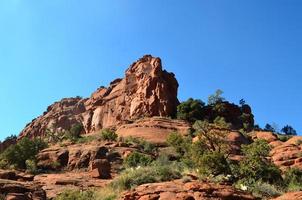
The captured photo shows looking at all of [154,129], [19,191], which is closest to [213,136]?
[19,191]

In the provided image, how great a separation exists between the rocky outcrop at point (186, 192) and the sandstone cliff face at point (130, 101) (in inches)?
1895

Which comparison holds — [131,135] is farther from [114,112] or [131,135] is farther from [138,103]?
[114,112]

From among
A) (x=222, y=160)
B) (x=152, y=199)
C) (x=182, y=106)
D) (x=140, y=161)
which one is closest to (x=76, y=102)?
(x=182, y=106)

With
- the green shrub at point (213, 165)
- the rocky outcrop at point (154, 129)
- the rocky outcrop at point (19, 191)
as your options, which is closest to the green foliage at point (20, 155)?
the rocky outcrop at point (154, 129)

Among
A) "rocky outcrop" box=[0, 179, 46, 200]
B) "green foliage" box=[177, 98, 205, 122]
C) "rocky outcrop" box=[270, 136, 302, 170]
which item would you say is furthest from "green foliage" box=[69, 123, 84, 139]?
"rocky outcrop" box=[0, 179, 46, 200]

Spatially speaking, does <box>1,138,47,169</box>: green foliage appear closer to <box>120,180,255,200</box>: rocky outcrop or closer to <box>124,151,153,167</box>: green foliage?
<box>124,151,153,167</box>: green foliage

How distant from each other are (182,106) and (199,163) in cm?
4107

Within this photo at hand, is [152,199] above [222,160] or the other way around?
the other way around

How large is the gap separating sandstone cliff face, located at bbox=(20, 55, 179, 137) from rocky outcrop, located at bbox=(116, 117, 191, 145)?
4.92 meters

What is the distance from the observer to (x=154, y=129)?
5522cm

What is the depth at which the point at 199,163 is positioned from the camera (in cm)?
2448

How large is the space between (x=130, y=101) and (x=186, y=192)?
5922 cm

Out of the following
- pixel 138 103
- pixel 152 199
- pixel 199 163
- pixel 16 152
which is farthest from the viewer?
pixel 138 103

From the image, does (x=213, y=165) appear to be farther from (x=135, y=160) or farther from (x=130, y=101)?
(x=130, y=101)
